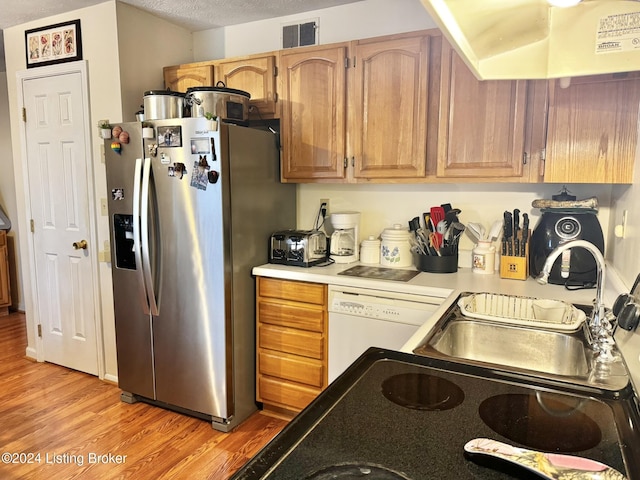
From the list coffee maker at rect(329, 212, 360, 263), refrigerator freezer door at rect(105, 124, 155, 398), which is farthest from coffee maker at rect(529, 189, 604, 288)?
refrigerator freezer door at rect(105, 124, 155, 398)

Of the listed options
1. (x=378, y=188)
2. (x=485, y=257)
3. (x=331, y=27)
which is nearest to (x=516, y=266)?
(x=485, y=257)

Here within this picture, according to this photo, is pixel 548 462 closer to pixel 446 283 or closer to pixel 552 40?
pixel 552 40

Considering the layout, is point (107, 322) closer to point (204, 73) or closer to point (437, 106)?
point (204, 73)

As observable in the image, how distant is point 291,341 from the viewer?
252cm

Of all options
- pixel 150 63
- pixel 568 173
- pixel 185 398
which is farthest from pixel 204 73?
pixel 568 173

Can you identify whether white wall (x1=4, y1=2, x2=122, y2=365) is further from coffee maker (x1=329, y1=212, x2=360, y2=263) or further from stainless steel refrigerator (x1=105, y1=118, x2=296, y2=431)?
coffee maker (x1=329, y1=212, x2=360, y2=263)

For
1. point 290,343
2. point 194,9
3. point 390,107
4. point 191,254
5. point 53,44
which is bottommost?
point 290,343

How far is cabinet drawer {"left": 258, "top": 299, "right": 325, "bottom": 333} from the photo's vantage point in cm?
243

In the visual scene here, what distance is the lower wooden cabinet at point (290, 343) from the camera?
2.44m

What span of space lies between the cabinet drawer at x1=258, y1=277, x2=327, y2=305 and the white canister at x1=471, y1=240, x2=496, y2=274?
82 centimetres

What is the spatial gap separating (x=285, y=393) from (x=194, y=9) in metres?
2.38

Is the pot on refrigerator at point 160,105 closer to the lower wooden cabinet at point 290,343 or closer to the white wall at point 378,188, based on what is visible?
the white wall at point 378,188

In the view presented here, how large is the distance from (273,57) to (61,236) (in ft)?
6.32

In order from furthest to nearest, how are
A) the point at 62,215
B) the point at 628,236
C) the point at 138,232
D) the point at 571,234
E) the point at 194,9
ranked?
the point at 62,215, the point at 194,9, the point at 138,232, the point at 571,234, the point at 628,236
